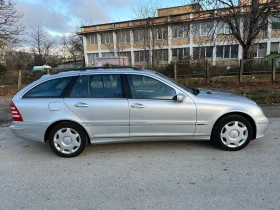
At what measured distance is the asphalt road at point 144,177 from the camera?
8.24 feet

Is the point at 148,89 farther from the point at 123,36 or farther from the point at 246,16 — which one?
the point at 123,36

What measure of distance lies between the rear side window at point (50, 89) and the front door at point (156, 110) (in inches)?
46.0

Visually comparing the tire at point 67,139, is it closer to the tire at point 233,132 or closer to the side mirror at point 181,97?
the side mirror at point 181,97

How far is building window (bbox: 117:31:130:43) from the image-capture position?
35.3 meters

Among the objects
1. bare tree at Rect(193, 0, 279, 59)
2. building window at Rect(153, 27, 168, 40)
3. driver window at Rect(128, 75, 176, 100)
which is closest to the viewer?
driver window at Rect(128, 75, 176, 100)

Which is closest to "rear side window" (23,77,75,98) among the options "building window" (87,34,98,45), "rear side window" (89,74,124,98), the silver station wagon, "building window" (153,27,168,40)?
the silver station wagon

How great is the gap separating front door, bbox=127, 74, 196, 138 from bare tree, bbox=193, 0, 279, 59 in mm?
11950

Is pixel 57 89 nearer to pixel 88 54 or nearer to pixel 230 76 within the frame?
pixel 230 76

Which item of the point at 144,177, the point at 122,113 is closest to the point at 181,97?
the point at 122,113

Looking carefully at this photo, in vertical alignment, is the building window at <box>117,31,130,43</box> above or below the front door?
above

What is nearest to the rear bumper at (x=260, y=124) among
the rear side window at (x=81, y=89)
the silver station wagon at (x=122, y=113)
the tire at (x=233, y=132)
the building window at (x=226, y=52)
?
the silver station wagon at (x=122, y=113)

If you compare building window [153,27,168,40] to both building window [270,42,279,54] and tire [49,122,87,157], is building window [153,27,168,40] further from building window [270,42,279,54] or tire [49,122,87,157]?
tire [49,122,87,157]

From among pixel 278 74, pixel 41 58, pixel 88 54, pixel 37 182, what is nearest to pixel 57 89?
pixel 37 182

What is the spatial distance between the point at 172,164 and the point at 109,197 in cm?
121
